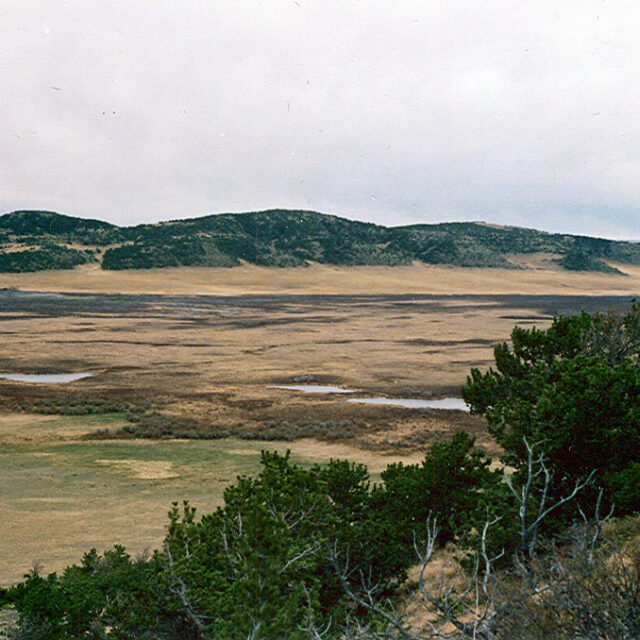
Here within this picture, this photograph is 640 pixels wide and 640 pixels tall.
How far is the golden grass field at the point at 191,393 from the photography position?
1655 cm

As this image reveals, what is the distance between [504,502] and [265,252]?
5724 inches

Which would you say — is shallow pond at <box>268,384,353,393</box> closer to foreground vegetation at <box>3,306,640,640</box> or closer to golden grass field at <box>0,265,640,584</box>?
golden grass field at <box>0,265,640,584</box>

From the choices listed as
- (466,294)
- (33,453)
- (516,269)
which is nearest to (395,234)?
(516,269)

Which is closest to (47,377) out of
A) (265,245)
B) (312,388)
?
(312,388)

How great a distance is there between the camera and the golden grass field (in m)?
16.5

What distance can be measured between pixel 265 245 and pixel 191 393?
426ft

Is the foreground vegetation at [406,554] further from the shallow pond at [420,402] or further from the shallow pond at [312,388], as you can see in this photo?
the shallow pond at [312,388]

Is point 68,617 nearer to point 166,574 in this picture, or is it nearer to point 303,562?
point 166,574

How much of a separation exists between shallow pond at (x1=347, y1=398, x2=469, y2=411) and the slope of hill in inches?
4327

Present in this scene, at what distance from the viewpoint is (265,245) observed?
16075cm

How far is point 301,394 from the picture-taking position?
32.8 meters

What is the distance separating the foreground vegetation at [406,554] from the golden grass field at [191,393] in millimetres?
4457

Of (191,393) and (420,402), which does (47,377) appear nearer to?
(191,393)

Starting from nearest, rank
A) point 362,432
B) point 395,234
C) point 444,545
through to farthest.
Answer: point 444,545
point 362,432
point 395,234
